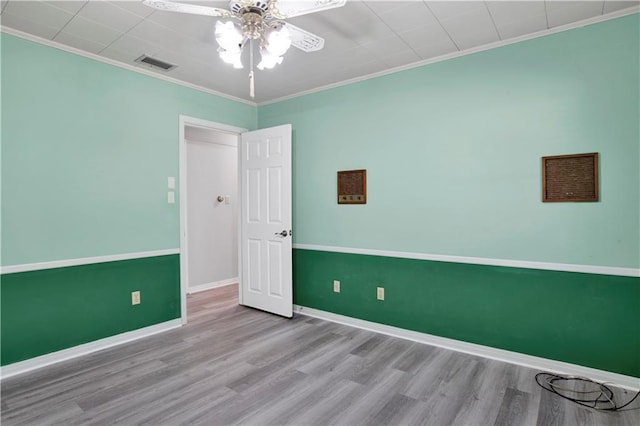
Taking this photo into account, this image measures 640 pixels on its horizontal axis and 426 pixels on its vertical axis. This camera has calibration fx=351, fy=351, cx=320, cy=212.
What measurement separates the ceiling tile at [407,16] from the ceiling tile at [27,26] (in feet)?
7.86

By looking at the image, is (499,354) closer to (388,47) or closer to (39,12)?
(388,47)

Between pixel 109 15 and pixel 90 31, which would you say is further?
pixel 90 31

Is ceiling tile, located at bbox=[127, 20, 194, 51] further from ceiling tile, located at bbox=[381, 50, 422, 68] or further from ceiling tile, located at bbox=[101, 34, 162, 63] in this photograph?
ceiling tile, located at bbox=[381, 50, 422, 68]

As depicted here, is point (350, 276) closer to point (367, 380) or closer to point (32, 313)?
point (367, 380)

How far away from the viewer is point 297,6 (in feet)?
5.79

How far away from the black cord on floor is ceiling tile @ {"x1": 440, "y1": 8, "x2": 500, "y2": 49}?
100 inches

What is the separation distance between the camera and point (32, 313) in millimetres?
2697

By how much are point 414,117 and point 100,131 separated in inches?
110

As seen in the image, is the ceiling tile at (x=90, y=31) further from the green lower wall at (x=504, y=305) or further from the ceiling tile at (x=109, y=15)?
A: the green lower wall at (x=504, y=305)

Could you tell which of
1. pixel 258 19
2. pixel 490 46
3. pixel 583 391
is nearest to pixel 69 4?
pixel 258 19

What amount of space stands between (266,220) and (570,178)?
2.85 m

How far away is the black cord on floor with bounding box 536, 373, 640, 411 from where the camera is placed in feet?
7.19

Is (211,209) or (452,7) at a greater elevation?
(452,7)

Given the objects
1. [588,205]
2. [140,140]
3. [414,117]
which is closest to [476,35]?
[414,117]
